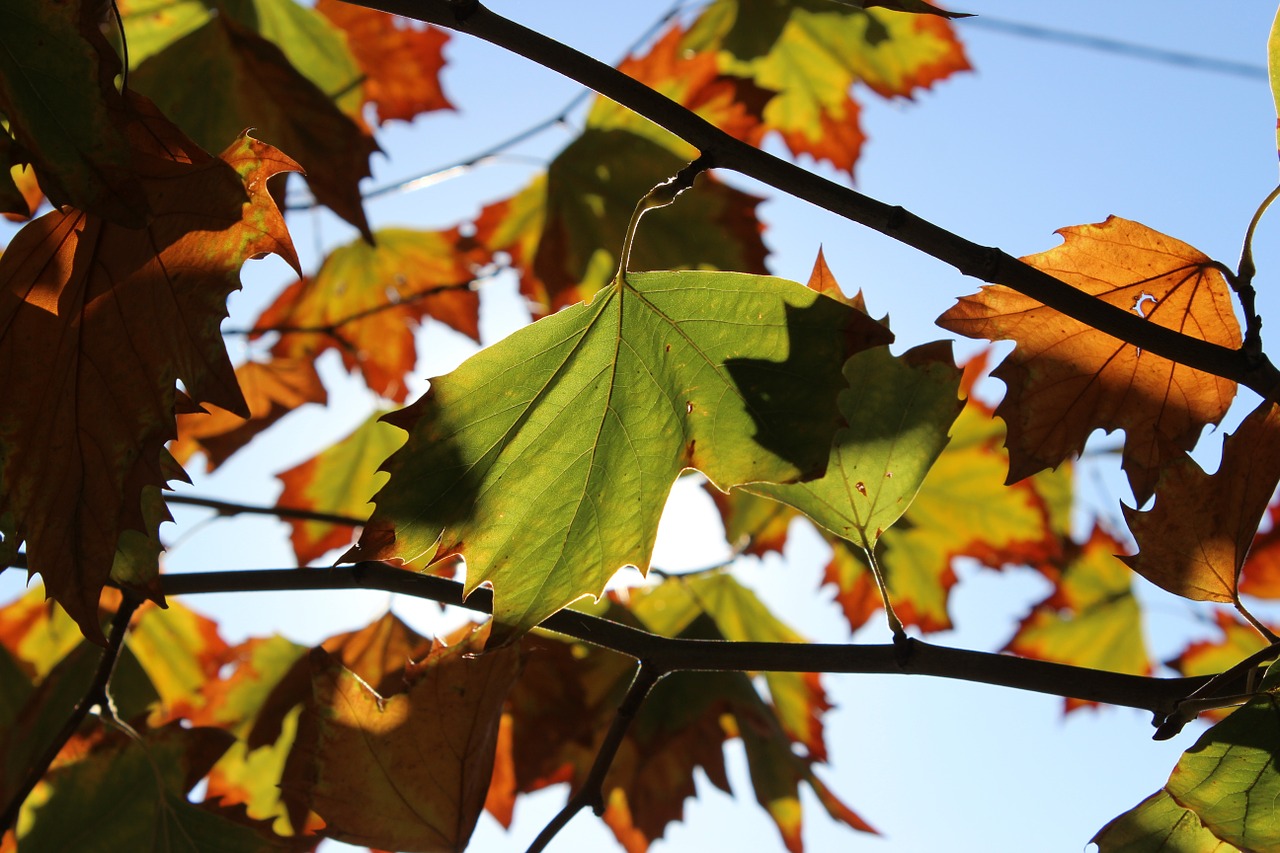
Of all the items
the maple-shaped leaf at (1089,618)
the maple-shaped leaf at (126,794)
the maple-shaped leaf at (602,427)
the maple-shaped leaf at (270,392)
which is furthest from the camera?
the maple-shaped leaf at (1089,618)

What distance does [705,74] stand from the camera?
4.21ft

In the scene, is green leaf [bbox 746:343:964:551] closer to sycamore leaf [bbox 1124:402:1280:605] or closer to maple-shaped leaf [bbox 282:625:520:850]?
sycamore leaf [bbox 1124:402:1280:605]

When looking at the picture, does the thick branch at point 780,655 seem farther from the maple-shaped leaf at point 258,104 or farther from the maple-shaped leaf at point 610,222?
the maple-shaped leaf at point 610,222

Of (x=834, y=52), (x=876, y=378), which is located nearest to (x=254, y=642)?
(x=876, y=378)

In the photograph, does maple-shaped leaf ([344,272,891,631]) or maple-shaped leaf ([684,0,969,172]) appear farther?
maple-shaped leaf ([684,0,969,172])

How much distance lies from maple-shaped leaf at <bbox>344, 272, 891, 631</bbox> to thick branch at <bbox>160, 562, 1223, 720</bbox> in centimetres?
4

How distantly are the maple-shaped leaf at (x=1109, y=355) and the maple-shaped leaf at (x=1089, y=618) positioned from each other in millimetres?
1153

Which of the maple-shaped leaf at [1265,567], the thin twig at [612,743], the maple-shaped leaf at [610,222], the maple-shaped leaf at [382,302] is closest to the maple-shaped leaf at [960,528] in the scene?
the maple-shaped leaf at [1265,567]

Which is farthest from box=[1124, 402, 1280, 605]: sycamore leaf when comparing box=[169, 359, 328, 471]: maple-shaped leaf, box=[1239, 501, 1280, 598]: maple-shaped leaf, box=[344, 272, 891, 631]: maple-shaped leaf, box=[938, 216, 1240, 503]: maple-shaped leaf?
box=[169, 359, 328, 471]: maple-shaped leaf

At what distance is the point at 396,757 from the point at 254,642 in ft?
1.85

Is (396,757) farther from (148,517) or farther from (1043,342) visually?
(1043,342)

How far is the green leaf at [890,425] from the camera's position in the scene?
632mm

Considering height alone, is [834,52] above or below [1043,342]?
above

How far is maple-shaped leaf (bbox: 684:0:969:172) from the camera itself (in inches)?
58.9
